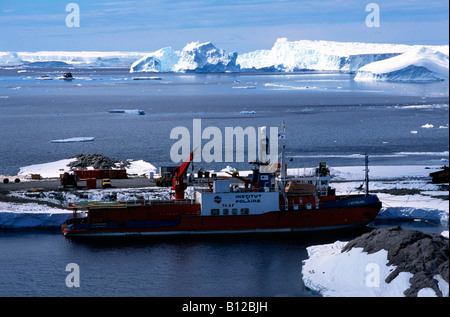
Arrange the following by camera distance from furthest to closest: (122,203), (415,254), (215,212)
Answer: (122,203) < (215,212) < (415,254)

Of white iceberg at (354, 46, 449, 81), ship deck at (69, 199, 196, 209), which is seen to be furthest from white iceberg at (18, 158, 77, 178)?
white iceberg at (354, 46, 449, 81)

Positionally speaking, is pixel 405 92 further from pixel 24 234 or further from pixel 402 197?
pixel 24 234

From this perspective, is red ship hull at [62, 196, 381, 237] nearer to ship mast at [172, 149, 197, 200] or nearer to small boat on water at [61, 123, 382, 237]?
small boat on water at [61, 123, 382, 237]

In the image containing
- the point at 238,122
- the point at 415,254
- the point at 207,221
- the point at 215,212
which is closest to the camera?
the point at 415,254

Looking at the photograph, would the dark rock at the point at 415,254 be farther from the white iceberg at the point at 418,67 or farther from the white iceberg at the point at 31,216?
the white iceberg at the point at 418,67

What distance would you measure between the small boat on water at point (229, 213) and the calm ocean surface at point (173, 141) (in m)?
1.39

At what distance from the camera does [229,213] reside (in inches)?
1614

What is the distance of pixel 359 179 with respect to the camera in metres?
51.9

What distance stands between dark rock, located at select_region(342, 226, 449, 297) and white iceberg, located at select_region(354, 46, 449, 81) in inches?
5486

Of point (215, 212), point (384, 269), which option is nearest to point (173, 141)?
point (215, 212)

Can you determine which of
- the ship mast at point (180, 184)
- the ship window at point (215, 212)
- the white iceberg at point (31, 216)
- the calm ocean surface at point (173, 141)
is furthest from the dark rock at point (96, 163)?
the ship window at point (215, 212)

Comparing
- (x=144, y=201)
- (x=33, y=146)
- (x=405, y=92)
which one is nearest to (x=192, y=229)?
(x=144, y=201)

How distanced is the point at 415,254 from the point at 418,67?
14613 cm

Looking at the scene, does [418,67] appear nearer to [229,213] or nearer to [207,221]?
[229,213]
